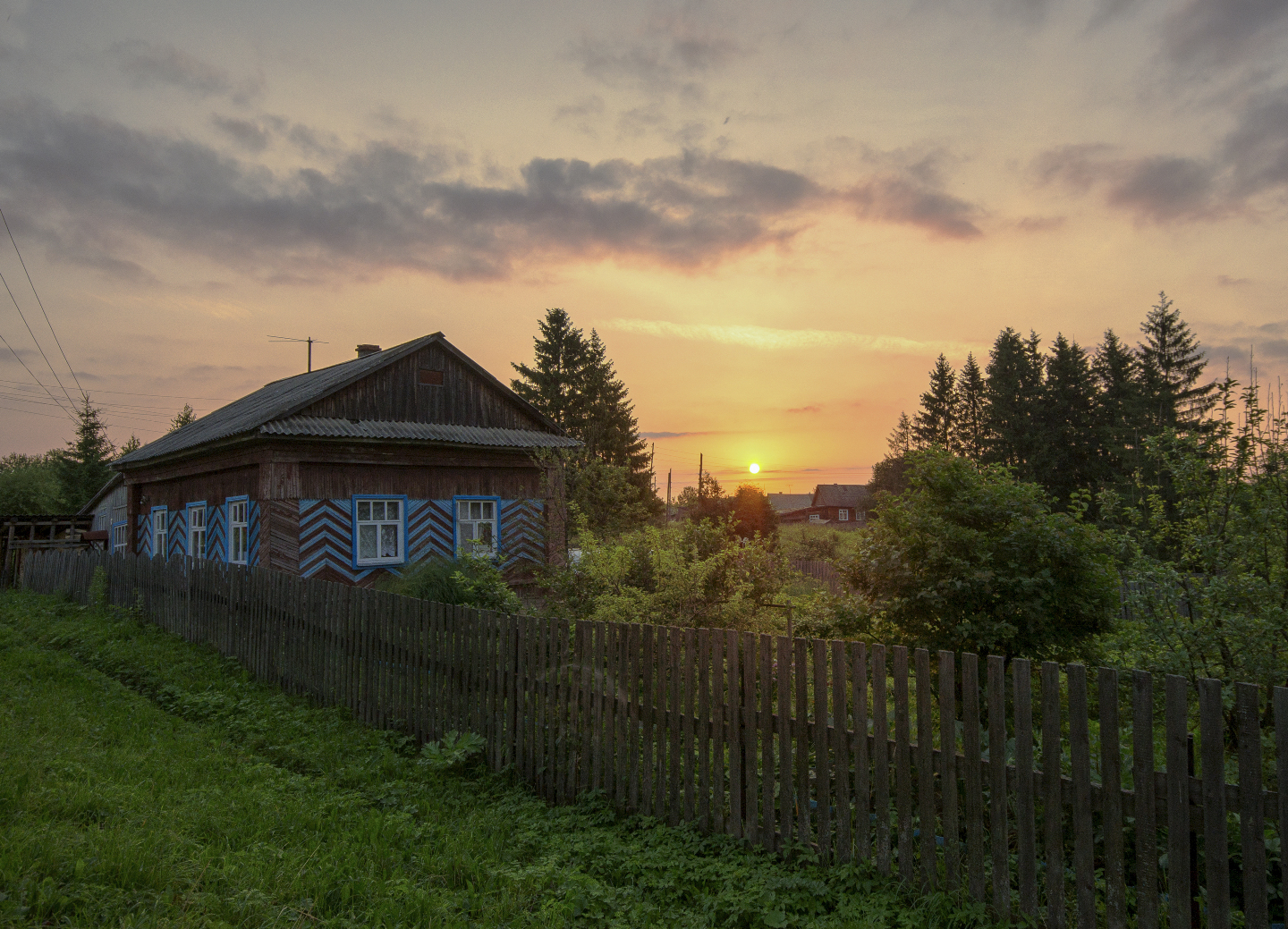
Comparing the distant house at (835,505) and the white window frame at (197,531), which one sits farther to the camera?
the distant house at (835,505)

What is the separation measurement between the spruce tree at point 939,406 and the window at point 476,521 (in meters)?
47.4

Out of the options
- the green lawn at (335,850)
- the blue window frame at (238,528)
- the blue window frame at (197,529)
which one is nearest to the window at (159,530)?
the blue window frame at (197,529)

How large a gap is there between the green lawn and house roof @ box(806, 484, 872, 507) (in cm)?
9016

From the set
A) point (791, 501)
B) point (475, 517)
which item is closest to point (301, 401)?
point (475, 517)

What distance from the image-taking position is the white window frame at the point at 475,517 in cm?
1842

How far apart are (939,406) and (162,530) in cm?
5324

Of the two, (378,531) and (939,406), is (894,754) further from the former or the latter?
(939,406)

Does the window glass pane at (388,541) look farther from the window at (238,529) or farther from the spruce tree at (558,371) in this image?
the spruce tree at (558,371)

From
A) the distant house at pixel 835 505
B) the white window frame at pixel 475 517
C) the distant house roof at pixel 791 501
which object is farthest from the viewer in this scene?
the distant house roof at pixel 791 501

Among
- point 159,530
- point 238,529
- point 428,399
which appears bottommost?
point 159,530

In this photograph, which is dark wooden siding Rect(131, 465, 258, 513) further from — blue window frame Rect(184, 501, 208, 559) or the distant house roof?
the distant house roof

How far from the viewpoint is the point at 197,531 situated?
1995cm

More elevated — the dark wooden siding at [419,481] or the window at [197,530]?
the dark wooden siding at [419,481]

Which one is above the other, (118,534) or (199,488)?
(199,488)
